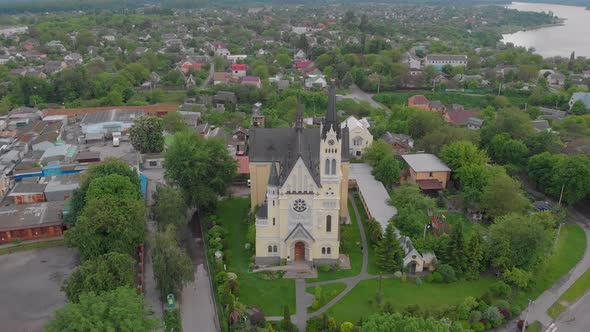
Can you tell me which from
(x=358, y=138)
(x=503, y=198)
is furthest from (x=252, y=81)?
(x=503, y=198)

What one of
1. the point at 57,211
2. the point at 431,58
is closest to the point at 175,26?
the point at 431,58

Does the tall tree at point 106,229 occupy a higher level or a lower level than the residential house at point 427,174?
higher

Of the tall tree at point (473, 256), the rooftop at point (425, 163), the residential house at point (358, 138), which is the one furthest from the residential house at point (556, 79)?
the tall tree at point (473, 256)

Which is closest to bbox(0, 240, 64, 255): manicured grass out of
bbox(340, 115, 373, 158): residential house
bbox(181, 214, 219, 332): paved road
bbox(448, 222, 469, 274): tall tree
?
bbox(181, 214, 219, 332): paved road

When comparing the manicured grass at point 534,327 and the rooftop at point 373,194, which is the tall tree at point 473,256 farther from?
the rooftop at point 373,194

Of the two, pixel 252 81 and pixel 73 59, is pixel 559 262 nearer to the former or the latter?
pixel 252 81

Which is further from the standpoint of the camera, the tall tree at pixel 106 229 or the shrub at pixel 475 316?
the tall tree at pixel 106 229
